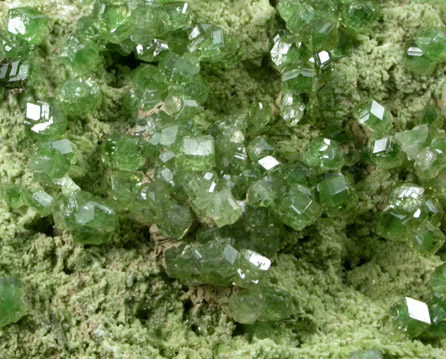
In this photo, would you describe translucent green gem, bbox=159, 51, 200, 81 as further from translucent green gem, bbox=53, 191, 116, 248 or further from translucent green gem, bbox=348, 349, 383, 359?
translucent green gem, bbox=348, 349, 383, 359

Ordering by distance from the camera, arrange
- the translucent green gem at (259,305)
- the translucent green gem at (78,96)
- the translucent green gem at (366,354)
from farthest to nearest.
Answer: the translucent green gem at (78,96) < the translucent green gem at (259,305) < the translucent green gem at (366,354)

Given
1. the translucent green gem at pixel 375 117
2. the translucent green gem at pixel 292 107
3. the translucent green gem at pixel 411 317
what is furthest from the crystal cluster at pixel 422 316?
the translucent green gem at pixel 292 107

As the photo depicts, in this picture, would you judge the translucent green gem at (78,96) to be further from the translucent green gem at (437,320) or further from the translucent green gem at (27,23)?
the translucent green gem at (437,320)

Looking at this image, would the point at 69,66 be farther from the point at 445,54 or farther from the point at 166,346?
the point at 445,54

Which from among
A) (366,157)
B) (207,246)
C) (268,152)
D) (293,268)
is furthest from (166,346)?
(366,157)

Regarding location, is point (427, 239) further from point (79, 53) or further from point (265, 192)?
point (79, 53)
